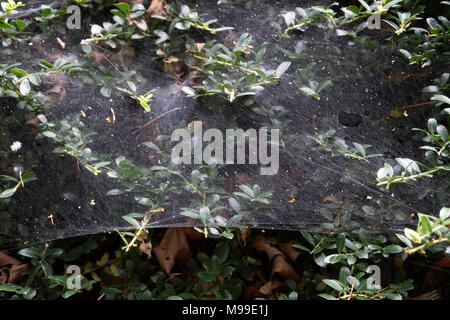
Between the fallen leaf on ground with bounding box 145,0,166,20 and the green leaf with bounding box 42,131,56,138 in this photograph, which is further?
the fallen leaf on ground with bounding box 145,0,166,20

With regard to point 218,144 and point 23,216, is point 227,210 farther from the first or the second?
point 23,216

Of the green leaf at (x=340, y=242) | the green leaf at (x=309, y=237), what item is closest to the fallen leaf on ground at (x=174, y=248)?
the green leaf at (x=309, y=237)

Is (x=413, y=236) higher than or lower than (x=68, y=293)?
higher

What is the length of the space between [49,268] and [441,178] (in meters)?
1.54

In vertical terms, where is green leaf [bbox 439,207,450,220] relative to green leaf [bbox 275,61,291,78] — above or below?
below

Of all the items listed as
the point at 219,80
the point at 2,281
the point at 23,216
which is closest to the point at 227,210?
the point at 219,80

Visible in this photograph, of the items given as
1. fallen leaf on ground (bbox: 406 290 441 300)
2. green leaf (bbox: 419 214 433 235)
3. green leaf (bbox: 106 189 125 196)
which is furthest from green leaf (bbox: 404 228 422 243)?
green leaf (bbox: 106 189 125 196)

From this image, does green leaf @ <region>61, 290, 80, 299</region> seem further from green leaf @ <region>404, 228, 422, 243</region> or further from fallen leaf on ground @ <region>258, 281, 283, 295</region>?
green leaf @ <region>404, 228, 422, 243</region>

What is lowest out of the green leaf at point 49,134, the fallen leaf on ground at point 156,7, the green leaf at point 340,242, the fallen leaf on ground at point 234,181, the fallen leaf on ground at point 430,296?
the fallen leaf on ground at point 430,296

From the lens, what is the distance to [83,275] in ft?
5.75

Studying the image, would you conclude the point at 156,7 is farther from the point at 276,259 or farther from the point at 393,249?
the point at 393,249

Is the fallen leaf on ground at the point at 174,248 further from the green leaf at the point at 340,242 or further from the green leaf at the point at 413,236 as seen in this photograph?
the green leaf at the point at 413,236

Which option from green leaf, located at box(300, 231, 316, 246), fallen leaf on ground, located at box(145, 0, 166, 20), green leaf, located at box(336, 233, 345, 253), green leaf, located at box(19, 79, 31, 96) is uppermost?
fallen leaf on ground, located at box(145, 0, 166, 20)

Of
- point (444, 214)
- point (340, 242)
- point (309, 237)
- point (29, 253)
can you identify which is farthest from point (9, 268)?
point (444, 214)
